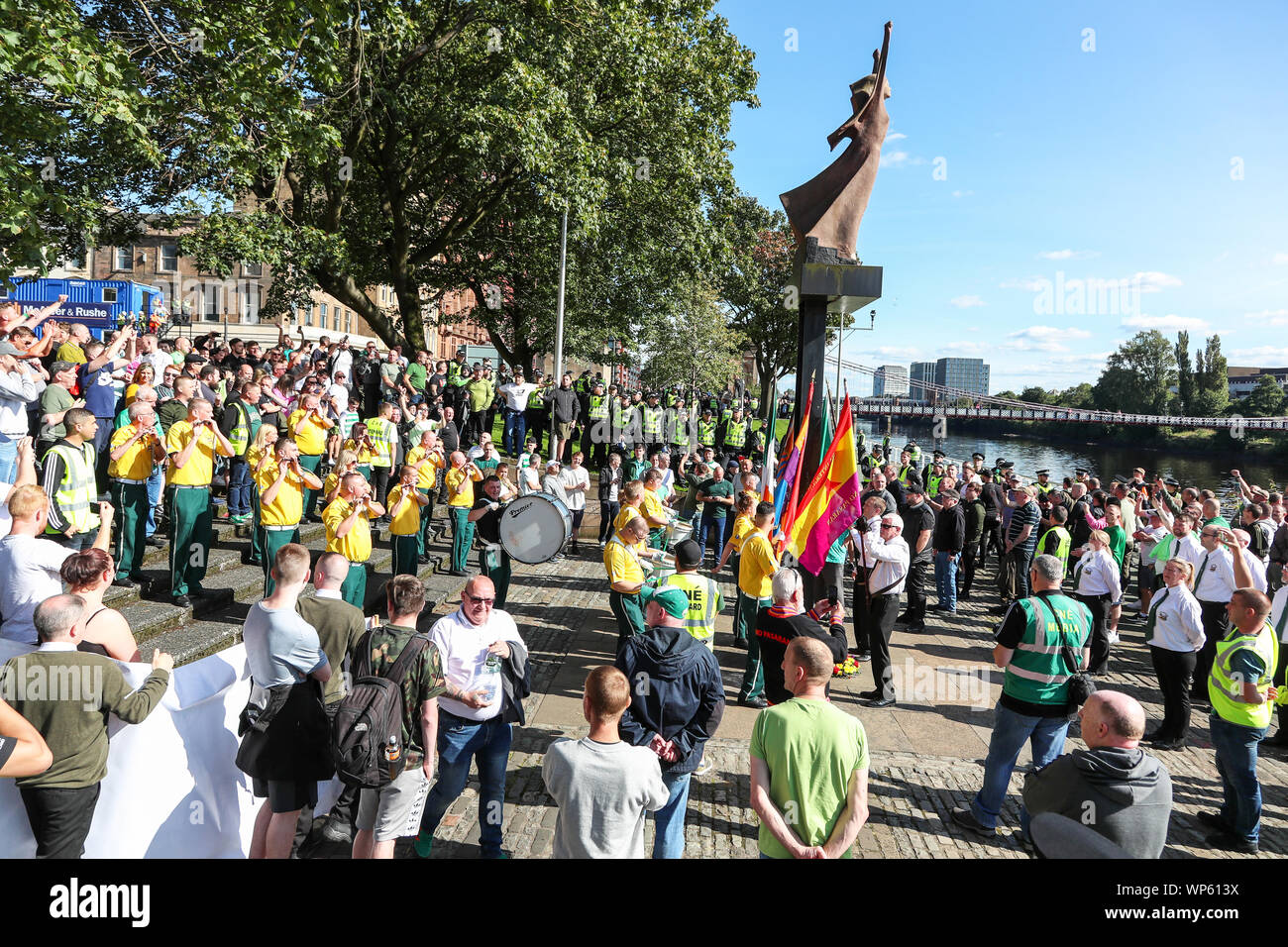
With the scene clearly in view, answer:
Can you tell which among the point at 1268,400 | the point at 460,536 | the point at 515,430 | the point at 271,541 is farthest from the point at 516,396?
the point at 1268,400

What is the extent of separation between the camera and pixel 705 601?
5805mm

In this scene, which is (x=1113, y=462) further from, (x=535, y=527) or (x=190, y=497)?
(x=190, y=497)

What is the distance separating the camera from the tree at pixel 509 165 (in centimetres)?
1648

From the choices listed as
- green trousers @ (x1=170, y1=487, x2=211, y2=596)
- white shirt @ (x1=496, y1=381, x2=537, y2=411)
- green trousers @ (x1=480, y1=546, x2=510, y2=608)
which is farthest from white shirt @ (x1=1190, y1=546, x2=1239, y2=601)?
white shirt @ (x1=496, y1=381, x2=537, y2=411)

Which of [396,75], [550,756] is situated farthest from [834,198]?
[396,75]

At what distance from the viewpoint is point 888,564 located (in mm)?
7539

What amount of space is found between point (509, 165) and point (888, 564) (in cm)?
1591

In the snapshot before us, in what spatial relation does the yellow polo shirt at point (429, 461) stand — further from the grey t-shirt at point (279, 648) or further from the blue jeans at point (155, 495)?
the grey t-shirt at point (279, 648)

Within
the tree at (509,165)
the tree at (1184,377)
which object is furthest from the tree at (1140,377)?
the tree at (509,165)

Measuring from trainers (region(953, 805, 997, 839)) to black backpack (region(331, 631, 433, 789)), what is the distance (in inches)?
151

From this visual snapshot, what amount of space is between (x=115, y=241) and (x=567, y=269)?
418 inches

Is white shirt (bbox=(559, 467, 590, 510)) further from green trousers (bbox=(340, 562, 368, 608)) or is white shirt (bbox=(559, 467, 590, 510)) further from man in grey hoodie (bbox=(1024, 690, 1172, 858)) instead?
man in grey hoodie (bbox=(1024, 690, 1172, 858))

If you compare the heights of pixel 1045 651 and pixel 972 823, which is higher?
pixel 1045 651
